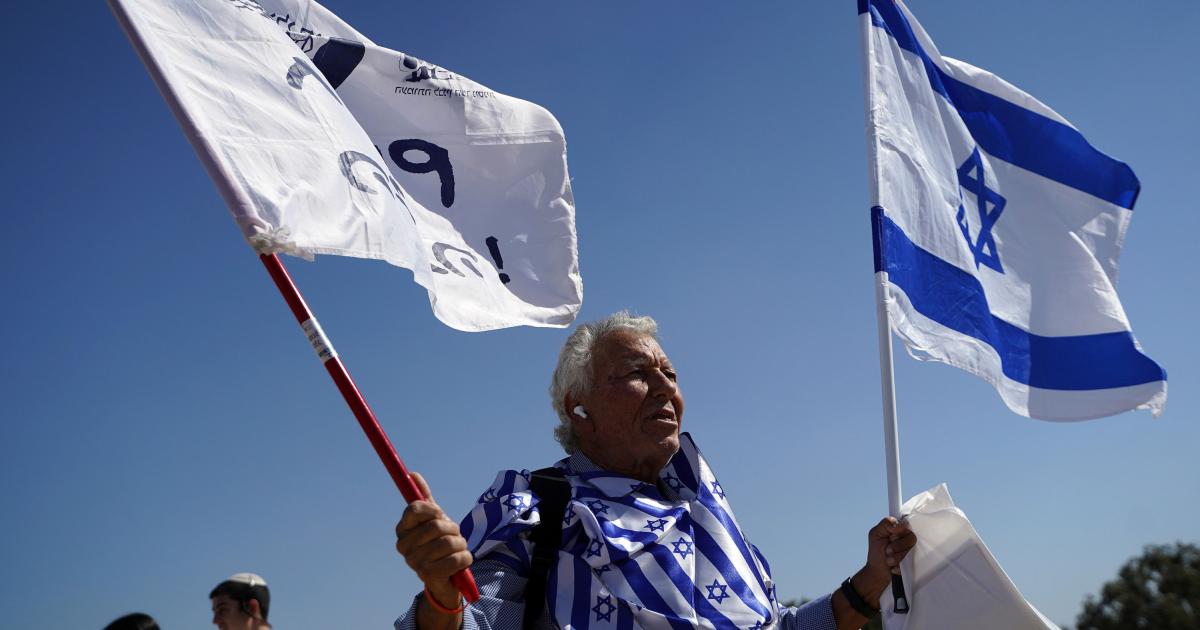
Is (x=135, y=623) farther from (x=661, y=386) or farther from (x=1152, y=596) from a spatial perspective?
(x=1152, y=596)

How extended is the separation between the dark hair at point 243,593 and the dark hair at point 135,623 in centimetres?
45

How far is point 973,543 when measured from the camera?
13.5ft

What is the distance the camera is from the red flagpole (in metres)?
2.74

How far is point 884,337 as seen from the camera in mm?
4320

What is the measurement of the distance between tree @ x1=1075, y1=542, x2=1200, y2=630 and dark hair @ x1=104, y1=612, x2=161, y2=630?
960 inches

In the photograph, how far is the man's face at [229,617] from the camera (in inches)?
260

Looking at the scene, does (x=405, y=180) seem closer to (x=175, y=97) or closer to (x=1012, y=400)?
(x=175, y=97)

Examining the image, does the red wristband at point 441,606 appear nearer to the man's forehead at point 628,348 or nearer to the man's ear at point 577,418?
the man's ear at point 577,418

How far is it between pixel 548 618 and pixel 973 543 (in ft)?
5.84

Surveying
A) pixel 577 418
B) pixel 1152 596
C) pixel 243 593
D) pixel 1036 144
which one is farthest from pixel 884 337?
pixel 1152 596

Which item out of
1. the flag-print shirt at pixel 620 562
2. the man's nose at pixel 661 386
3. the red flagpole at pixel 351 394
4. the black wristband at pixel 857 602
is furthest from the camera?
the man's nose at pixel 661 386

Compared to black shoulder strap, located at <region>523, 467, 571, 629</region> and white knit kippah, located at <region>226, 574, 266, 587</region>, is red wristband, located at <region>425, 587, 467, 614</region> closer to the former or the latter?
black shoulder strap, located at <region>523, 467, 571, 629</region>

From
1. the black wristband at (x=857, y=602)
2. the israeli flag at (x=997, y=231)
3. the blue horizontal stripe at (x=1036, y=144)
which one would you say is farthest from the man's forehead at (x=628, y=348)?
the blue horizontal stripe at (x=1036, y=144)

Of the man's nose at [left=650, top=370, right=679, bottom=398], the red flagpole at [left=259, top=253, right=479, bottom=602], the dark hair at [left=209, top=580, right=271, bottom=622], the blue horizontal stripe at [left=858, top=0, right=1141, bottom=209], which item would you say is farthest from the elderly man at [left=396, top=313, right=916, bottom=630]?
the dark hair at [left=209, top=580, right=271, bottom=622]
